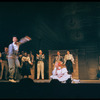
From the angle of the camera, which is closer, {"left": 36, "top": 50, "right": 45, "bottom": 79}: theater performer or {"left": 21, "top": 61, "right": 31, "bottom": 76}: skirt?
{"left": 21, "top": 61, "right": 31, "bottom": 76}: skirt

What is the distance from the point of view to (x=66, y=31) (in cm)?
908

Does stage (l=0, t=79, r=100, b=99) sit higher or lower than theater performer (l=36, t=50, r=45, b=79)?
lower

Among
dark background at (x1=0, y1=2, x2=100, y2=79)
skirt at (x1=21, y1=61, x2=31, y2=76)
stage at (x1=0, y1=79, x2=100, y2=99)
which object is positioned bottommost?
stage at (x1=0, y1=79, x2=100, y2=99)

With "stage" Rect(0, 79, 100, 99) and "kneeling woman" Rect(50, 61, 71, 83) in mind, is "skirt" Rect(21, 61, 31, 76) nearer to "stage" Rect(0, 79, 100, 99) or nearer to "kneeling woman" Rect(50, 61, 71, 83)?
"kneeling woman" Rect(50, 61, 71, 83)

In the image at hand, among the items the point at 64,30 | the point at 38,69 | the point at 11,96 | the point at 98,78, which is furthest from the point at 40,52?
the point at 11,96

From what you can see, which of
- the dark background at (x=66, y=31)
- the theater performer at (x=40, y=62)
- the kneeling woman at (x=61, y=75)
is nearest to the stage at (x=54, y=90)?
the kneeling woman at (x=61, y=75)

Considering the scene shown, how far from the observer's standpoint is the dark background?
28.6 feet

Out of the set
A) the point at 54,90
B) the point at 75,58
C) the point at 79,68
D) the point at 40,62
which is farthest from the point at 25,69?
the point at 54,90

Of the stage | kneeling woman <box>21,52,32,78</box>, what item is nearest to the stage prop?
kneeling woman <box>21,52,32,78</box>

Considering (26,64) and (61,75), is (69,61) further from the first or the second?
(26,64)

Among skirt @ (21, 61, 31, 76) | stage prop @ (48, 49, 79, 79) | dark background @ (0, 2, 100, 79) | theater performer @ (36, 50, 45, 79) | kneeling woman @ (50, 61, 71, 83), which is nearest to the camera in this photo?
kneeling woman @ (50, 61, 71, 83)

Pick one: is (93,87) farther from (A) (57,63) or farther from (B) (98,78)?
(B) (98,78)

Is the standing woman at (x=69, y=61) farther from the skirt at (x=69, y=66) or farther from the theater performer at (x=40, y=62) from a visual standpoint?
the theater performer at (x=40, y=62)

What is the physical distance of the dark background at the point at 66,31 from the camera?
8703 millimetres
